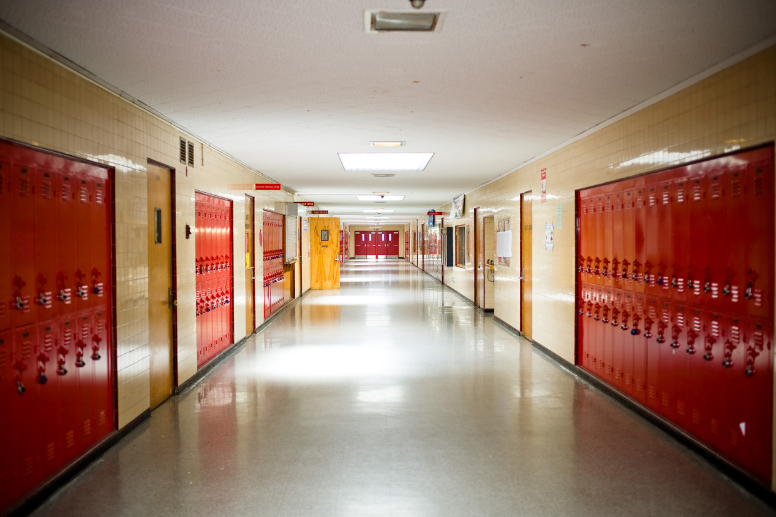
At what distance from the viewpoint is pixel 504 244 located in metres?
9.01

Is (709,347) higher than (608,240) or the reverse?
the reverse

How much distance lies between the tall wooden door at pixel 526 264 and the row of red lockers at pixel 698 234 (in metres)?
2.47

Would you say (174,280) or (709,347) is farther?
(174,280)

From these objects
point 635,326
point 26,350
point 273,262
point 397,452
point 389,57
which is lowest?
point 397,452

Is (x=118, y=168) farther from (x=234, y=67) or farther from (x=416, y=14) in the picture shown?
(x=416, y=14)

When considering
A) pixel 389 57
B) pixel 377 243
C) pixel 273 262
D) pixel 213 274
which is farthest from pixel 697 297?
pixel 377 243

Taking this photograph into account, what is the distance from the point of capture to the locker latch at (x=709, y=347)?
3492 millimetres

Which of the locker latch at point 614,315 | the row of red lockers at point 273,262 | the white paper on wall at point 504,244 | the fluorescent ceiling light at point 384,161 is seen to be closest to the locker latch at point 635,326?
the locker latch at point 614,315

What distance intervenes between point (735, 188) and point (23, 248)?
426cm

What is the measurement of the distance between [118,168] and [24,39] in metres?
1.17

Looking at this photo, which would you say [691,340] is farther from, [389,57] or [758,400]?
[389,57]

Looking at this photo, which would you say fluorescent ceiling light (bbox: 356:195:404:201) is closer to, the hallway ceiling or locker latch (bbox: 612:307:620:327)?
the hallway ceiling

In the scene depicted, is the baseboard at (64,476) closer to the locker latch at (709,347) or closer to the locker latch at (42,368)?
the locker latch at (42,368)

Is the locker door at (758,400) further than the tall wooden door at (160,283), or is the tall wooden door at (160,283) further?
the tall wooden door at (160,283)
